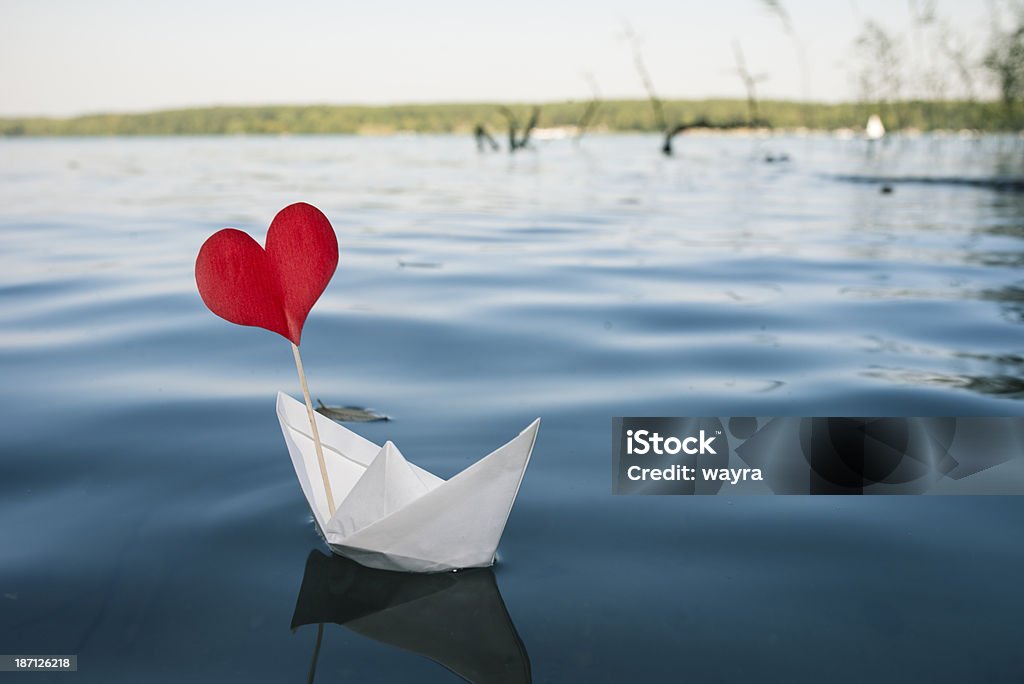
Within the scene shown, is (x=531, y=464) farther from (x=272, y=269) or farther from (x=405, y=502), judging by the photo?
(x=272, y=269)

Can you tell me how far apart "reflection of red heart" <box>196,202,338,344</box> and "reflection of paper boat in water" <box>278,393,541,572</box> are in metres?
0.25

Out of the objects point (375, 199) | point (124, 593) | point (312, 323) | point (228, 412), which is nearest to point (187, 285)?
point (312, 323)

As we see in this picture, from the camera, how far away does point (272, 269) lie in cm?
143

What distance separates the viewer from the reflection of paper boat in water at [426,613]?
4.52 ft

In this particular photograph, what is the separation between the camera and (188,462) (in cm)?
227

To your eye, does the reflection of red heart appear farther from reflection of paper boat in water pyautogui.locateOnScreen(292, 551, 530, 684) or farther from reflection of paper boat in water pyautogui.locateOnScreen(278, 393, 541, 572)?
reflection of paper boat in water pyautogui.locateOnScreen(292, 551, 530, 684)

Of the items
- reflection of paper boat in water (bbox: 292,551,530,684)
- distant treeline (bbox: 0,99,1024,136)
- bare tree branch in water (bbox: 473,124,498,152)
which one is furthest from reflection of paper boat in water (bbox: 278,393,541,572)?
distant treeline (bbox: 0,99,1024,136)

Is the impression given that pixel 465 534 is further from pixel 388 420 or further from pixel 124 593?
pixel 388 420

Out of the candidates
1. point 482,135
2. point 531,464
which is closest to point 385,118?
point 482,135

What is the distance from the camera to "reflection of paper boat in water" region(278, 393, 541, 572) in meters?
1.39

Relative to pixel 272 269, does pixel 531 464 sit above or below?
below

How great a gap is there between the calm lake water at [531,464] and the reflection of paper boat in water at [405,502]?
7cm

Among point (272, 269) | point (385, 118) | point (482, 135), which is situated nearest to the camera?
point (272, 269)

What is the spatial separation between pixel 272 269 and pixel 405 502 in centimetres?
41
